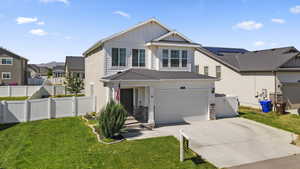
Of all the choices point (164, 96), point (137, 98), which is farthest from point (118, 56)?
point (164, 96)

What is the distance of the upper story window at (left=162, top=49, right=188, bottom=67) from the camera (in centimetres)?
1505

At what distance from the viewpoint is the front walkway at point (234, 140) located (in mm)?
7695

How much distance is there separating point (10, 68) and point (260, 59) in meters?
38.1

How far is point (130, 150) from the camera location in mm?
8133

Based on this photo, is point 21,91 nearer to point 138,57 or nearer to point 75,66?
point 75,66

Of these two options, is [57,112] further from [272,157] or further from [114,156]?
[272,157]

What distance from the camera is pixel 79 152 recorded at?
310 inches

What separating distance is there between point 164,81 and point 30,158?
8.22 metres

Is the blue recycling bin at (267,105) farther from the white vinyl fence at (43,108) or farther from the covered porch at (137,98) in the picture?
the white vinyl fence at (43,108)

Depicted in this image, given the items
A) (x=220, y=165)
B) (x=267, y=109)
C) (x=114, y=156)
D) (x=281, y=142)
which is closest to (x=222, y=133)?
(x=281, y=142)

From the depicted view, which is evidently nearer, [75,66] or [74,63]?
[75,66]

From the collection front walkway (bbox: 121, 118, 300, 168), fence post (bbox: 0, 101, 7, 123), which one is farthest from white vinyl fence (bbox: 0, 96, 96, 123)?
front walkway (bbox: 121, 118, 300, 168)

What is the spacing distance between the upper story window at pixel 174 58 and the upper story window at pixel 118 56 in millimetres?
3193

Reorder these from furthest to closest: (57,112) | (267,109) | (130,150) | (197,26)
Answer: (197,26) < (267,109) < (57,112) < (130,150)
